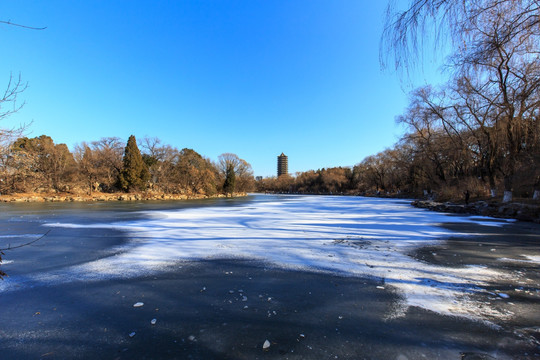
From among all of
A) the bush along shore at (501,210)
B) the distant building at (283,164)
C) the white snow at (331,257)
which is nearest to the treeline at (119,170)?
the white snow at (331,257)

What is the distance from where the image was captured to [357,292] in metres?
3.07

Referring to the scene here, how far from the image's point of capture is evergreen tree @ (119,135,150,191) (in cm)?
3450

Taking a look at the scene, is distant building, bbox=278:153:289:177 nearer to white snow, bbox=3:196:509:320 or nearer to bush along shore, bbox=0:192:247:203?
bush along shore, bbox=0:192:247:203

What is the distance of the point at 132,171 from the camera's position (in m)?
34.5

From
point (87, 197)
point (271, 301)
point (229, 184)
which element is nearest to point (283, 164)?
point (229, 184)

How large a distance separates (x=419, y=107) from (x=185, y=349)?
2754 cm

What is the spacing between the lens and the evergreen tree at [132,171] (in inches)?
1358

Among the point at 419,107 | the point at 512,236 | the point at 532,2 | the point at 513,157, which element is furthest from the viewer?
the point at 419,107

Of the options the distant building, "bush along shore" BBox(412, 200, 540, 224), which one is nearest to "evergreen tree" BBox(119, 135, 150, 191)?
"bush along shore" BBox(412, 200, 540, 224)

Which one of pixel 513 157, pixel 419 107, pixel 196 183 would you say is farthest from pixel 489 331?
pixel 196 183

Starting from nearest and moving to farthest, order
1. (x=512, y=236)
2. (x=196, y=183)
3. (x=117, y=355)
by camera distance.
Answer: (x=117, y=355) < (x=512, y=236) < (x=196, y=183)

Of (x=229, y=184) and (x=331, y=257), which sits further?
(x=229, y=184)

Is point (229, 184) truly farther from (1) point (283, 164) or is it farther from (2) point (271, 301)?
(1) point (283, 164)

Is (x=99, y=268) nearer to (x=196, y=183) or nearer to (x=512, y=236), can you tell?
(x=512, y=236)
